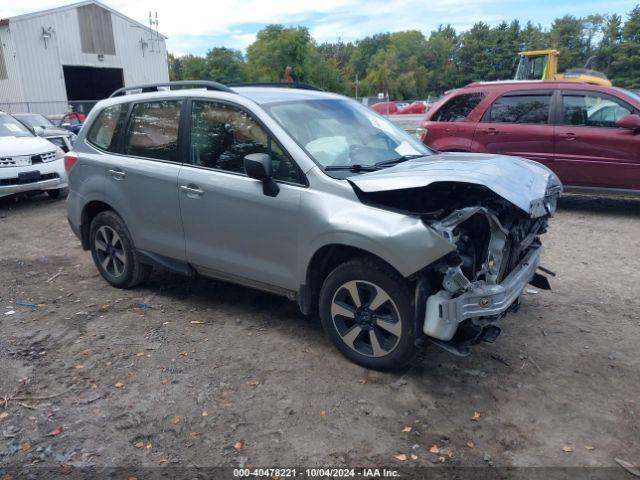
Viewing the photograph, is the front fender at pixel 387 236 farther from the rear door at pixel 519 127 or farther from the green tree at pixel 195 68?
the green tree at pixel 195 68

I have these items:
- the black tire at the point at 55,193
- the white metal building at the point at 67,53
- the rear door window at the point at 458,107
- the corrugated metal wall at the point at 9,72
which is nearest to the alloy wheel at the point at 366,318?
the rear door window at the point at 458,107

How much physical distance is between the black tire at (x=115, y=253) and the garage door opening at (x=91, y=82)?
3189 centimetres

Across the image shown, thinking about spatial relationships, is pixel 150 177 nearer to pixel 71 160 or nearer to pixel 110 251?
pixel 110 251

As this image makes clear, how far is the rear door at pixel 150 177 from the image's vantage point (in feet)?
14.8

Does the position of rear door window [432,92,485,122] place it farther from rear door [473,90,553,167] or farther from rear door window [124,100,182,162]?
rear door window [124,100,182,162]

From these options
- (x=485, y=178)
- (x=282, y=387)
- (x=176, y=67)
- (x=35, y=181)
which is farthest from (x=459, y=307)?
(x=176, y=67)

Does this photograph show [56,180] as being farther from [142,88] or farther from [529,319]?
[529,319]

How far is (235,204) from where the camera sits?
13.2 ft

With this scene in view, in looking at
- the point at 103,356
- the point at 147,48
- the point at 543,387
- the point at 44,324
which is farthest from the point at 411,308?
the point at 147,48

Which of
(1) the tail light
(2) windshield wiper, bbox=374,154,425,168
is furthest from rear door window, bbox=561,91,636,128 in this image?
(1) the tail light

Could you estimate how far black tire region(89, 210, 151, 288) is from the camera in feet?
16.5

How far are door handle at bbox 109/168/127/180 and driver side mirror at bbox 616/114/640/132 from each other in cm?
653

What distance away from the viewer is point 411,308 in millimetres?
3309

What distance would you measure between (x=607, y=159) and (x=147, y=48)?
3236cm
